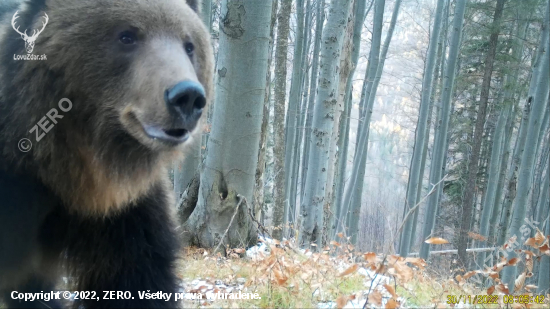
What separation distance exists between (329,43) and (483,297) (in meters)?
5.22

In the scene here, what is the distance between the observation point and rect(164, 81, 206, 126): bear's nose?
2246 millimetres

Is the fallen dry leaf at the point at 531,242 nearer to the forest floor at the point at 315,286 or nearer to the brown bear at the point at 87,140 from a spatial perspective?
Result: the forest floor at the point at 315,286

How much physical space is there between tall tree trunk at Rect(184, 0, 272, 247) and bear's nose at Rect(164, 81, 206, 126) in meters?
2.60

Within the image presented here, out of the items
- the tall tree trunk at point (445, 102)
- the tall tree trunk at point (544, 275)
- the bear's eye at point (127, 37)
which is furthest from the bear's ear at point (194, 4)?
the tall tree trunk at point (445, 102)

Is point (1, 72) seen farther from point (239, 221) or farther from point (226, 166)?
point (239, 221)

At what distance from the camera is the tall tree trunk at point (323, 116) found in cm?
777

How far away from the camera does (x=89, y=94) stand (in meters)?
2.51

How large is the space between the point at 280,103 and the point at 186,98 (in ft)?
30.8

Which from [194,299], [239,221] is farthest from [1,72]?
[239,221]

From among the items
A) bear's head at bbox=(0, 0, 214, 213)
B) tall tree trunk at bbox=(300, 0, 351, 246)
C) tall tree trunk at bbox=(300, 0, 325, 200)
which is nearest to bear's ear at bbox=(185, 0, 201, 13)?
bear's head at bbox=(0, 0, 214, 213)

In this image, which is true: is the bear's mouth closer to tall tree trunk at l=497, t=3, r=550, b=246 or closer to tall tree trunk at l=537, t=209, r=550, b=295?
tall tree trunk at l=537, t=209, r=550, b=295

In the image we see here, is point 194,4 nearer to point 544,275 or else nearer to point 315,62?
point 544,275

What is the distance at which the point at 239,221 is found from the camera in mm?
5582

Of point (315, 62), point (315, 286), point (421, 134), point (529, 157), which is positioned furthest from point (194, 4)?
point (315, 62)
